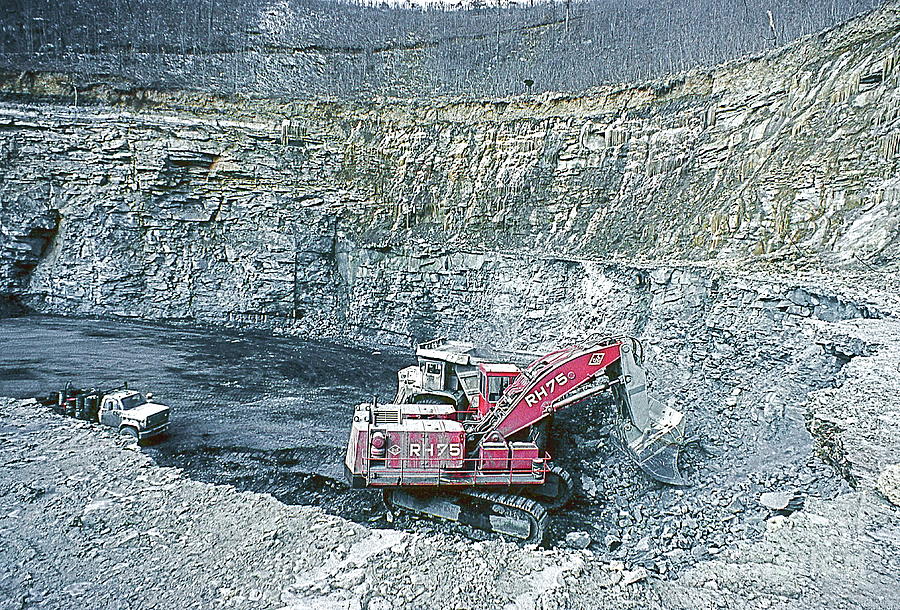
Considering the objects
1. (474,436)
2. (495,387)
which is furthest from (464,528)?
(495,387)

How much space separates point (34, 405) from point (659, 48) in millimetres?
24029

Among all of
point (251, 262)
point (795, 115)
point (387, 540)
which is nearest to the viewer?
point (387, 540)

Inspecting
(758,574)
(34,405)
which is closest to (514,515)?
(758,574)

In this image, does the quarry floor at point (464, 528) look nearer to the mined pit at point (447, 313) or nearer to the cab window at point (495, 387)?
the mined pit at point (447, 313)

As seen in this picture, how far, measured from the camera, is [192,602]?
572cm

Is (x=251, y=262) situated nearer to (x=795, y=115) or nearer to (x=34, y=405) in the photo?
(x=34, y=405)

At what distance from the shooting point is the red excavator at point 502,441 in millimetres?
8016

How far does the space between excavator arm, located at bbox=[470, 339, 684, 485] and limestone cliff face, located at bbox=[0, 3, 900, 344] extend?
22.0 feet

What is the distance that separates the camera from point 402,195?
20953 mm

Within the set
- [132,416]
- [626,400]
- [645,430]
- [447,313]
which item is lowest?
[132,416]

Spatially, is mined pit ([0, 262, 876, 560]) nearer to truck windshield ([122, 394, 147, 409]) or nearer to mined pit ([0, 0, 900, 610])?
mined pit ([0, 0, 900, 610])

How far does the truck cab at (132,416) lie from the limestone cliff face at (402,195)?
359 inches

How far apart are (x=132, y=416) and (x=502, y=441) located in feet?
23.7

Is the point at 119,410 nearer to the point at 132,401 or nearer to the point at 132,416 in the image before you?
the point at 132,401
